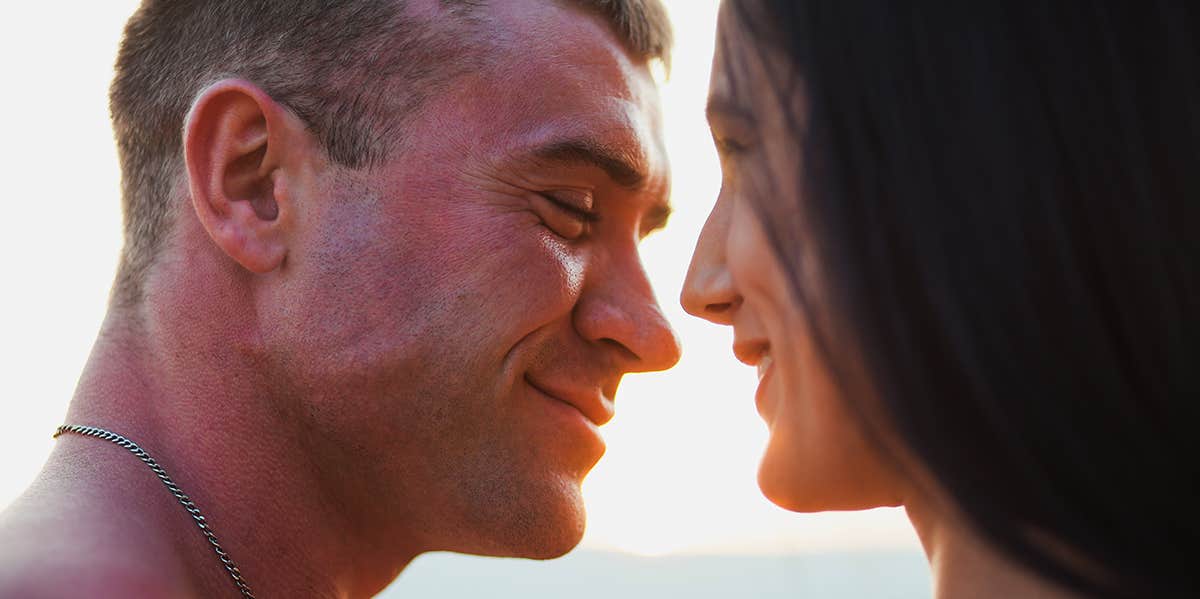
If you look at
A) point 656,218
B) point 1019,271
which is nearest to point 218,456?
point 656,218

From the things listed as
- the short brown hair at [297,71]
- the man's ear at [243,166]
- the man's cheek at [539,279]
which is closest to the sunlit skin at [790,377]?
the man's cheek at [539,279]

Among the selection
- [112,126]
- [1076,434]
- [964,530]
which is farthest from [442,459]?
[1076,434]

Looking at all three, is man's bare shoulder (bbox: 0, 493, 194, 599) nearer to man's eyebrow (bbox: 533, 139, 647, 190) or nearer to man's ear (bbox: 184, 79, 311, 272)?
man's ear (bbox: 184, 79, 311, 272)

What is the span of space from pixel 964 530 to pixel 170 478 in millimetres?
1896

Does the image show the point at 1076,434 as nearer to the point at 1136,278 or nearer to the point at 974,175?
the point at 1136,278

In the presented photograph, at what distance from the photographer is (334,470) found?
9.96ft

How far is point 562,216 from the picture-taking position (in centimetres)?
312

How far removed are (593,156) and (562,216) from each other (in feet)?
0.56

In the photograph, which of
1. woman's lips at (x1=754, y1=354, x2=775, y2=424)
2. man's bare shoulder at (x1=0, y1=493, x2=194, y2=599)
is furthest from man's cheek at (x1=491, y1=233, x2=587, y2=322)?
woman's lips at (x1=754, y1=354, x2=775, y2=424)

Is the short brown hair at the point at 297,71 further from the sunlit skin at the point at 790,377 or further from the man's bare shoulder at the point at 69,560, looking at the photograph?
the sunlit skin at the point at 790,377

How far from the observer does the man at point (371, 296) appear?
295 cm

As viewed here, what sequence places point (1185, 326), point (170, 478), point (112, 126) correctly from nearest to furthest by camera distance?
point (1185, 326)
point (170, 478)
point (112, 126)

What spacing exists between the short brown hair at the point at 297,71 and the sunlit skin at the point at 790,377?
1.28 m

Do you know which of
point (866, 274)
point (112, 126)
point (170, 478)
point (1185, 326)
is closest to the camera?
point (1185, 326)
